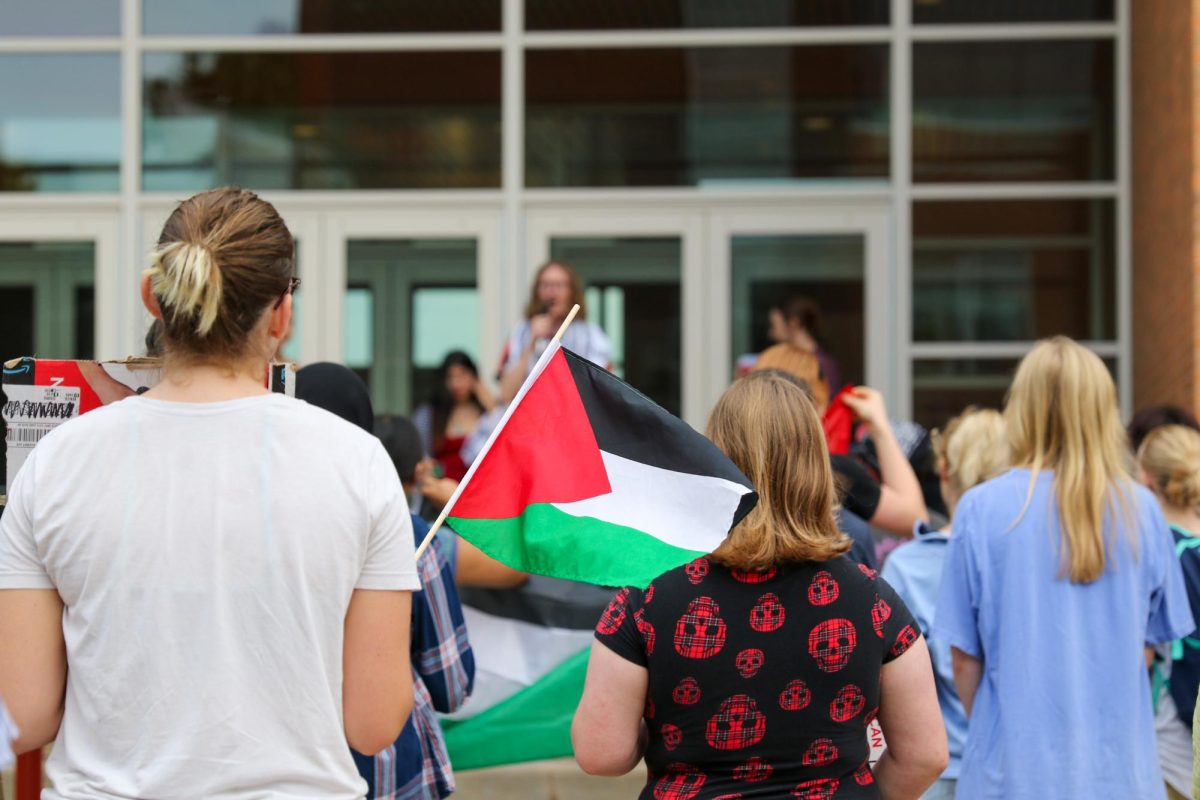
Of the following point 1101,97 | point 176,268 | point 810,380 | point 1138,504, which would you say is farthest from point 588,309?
point 176,268

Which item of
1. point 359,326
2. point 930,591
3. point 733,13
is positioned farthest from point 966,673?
point 733,13

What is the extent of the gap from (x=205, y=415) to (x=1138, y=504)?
2719 mm

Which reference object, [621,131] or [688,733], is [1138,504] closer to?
[688,733]

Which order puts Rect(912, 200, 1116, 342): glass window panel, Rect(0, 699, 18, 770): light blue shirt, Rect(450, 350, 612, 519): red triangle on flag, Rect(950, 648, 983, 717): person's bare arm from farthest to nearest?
Rect(912, 200, 1116, 342): glass window panel, Rect(950, 648, 983, 717): person's bare arm, Rect(450, 350, 612, 519): red triangle on flag, Rect(0, 699, 18, 770): light blue shirt

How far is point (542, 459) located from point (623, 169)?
6836 millimetres

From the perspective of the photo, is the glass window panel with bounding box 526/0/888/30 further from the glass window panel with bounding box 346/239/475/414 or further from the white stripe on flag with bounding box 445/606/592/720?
the white stripe on flag with bounding box 445/606/592/720

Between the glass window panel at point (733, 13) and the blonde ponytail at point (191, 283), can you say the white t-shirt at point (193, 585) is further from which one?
the glass window panel at point (733, 13)

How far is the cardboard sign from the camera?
283cm

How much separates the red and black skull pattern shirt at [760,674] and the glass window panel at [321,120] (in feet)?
24.0

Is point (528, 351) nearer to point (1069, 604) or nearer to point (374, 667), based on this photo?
point (1069, 604)

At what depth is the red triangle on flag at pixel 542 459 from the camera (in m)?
3.02

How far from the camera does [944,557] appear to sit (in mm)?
4449

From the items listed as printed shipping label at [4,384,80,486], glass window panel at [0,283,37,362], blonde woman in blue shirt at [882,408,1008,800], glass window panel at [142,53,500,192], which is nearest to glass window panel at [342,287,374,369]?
glass window panel at [142,53,500,192]

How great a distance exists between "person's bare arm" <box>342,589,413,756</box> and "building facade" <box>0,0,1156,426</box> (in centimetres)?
713
